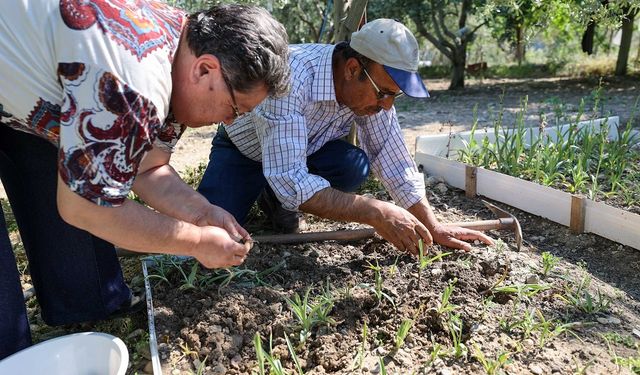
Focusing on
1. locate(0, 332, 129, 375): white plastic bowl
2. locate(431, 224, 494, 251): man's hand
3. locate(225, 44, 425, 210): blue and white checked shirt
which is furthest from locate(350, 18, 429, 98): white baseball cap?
locate(0, 332, 129, 375): white plastic bowl

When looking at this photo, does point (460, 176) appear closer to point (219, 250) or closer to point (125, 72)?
point (219, 250)

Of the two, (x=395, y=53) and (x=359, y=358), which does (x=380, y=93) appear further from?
(x=359, y=358)

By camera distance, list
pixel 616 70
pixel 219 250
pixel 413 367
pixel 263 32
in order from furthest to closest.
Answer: pixel 616 70 < pixel 413 367 < pixel 219 250 < pixel 263 32

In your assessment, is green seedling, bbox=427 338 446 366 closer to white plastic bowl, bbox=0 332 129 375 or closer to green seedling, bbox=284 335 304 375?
green seedling, bbox=284 335 304 375

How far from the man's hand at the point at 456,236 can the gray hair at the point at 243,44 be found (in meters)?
1.40

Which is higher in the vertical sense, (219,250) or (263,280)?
(219,250)

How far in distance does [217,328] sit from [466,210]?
202 cm

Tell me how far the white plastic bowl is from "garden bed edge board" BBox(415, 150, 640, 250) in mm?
2535

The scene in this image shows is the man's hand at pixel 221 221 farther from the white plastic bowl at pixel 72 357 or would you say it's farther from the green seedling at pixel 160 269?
the green seedling at pixel 160 269

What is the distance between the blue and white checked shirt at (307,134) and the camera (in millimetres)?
2664

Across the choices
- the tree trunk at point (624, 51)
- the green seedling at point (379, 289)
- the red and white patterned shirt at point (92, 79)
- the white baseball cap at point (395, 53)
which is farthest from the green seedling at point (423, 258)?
the tree trunk at point (624, 51)

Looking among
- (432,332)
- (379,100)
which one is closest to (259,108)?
(379,100)

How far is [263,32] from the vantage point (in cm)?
161

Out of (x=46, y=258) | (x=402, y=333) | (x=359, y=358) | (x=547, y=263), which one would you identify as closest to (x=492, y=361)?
(x=402, y=333)
